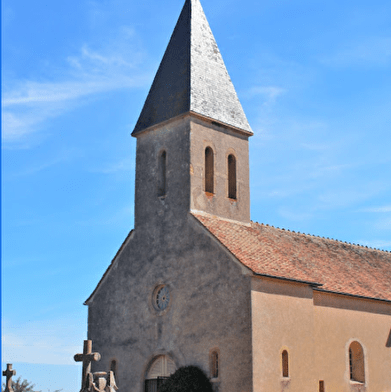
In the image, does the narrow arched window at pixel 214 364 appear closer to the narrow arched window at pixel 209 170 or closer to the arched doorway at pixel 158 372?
the arched doorway at pixel 158 372

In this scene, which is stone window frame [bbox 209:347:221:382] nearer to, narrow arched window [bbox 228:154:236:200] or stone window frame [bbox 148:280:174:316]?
stone window frame [bbox 148:280:174:316]

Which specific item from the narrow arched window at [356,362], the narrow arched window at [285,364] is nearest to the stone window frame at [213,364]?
the narrow arched window at [285,364]

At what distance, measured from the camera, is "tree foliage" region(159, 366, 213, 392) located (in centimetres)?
2461

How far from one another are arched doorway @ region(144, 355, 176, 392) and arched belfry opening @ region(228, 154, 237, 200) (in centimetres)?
858

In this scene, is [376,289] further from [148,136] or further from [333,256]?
[148,136]

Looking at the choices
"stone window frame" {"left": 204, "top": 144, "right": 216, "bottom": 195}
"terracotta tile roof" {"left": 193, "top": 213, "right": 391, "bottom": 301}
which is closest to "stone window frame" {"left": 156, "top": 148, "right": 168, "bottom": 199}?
"stone window frame" {"left": 204, "top": 144, "right": 216, "bottom": 195}

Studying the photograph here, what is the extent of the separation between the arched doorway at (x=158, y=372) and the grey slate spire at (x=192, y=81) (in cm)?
1164

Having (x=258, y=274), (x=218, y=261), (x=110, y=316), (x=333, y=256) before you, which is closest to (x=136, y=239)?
(x=110, y=316)

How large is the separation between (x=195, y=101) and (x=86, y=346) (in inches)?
525

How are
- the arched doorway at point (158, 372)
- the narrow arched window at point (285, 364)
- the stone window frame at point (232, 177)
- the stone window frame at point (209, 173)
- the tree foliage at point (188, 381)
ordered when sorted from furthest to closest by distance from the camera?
the stone window frame at point (232, 177) < the stone window frame at point (209, 173) < the arched doorway at point (158, 372) < the narrow arched window at point (285, 364) < the tree foliage at point (188, 381)

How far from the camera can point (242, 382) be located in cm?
2386

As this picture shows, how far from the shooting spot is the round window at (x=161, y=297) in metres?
27.8

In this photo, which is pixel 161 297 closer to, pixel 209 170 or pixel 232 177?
pixel 209 170

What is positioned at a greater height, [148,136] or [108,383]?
[148,136]
